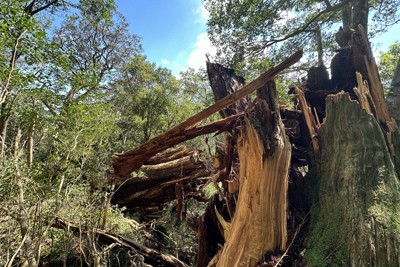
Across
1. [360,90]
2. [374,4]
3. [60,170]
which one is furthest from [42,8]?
[374,4]

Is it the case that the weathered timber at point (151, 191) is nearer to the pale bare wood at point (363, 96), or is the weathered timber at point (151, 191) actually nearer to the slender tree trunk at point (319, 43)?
the pale bare wood at point (363, 96)

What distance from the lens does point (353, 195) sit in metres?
2.63

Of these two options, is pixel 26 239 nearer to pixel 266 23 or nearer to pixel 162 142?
pixel 162 142

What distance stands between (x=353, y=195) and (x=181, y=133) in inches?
78.0

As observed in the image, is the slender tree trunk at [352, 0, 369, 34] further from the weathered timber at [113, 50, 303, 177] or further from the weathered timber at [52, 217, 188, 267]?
the weathered timber at [52, 217, 188, 267]

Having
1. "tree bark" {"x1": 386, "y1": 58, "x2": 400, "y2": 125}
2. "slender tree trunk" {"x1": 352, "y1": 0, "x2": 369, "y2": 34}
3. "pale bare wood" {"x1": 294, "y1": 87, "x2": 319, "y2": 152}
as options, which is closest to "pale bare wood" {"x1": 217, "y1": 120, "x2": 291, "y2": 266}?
"pale bare wood" {"x1": 294, "y1": 87, "x2": 319, "y2": 152}

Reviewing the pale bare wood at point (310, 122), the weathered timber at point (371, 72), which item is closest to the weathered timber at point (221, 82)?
the pale bare wood at point (310, 122)

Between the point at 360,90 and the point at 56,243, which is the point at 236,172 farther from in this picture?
the point at 56,243

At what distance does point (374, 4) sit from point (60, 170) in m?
9.35

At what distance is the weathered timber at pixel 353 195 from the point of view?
2.27m

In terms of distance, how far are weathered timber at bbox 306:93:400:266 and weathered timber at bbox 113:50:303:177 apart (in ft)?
3.43

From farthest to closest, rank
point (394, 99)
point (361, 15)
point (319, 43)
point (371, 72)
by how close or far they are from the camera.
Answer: point (319, 43)
point (361, 15)
point (394, 99)
point (371, 72)

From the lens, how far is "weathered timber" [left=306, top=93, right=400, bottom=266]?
2270 mm

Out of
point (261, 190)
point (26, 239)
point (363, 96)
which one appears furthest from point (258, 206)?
point (26, 239)
